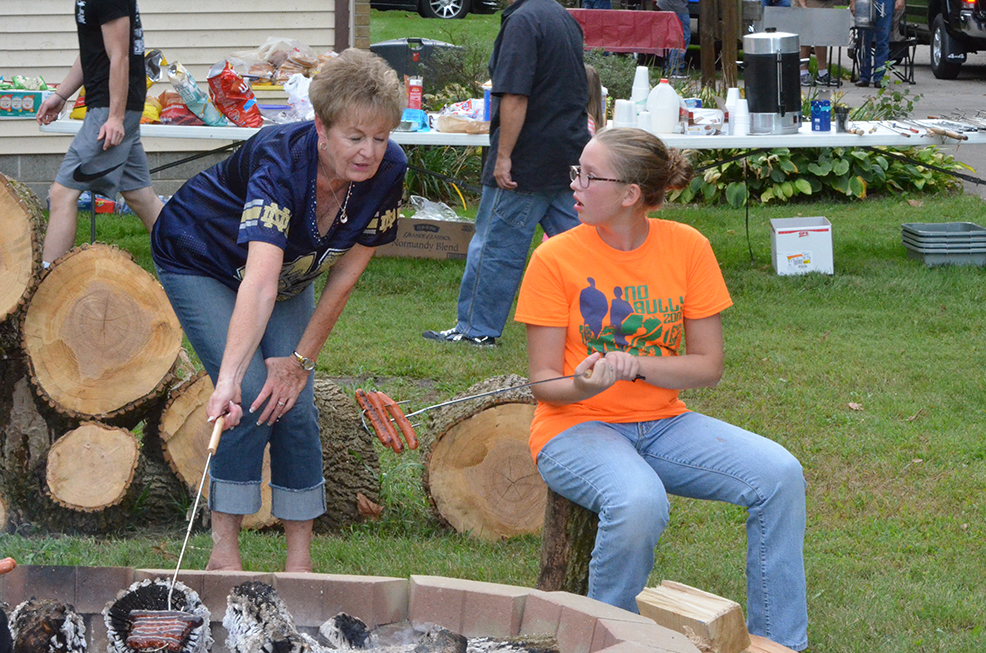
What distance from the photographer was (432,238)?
750 cm

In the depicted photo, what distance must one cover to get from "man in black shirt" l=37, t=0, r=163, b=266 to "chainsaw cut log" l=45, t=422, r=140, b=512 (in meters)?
2.37

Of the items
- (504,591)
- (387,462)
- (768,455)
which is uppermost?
(768,455)

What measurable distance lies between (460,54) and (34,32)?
12.9 feet

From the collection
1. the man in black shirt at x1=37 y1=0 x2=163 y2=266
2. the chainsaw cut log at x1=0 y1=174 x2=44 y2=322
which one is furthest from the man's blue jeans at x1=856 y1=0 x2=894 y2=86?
the chainsaw cut log at x1=0 y1=174 x2=44 y2=322

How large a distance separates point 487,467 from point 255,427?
1.03 m

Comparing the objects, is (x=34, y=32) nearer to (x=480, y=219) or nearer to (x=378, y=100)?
(x=480, y=219)

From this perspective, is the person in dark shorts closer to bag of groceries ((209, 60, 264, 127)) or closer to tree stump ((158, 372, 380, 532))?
bag of groceries ((209, 60, 264, 127))

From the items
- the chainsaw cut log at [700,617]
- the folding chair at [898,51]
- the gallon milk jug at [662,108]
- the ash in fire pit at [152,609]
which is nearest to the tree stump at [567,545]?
the chainsaw cut log at [700,617]

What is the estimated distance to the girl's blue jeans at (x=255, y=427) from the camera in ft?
9.65

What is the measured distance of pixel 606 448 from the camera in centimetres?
271

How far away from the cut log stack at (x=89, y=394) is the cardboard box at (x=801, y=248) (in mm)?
4132

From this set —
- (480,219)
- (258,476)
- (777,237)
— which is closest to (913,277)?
(777,237)

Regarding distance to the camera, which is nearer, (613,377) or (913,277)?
(613,377)

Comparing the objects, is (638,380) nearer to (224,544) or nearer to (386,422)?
(386,422)
